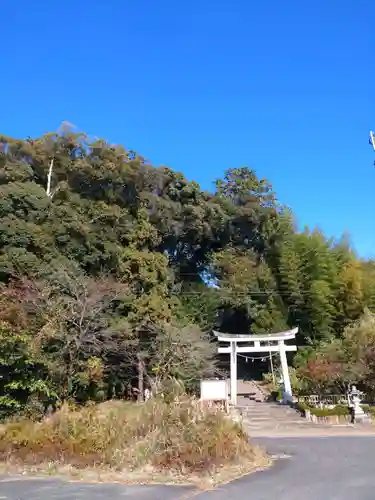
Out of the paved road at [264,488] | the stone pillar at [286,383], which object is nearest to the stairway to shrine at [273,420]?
the stone pillar at [286,383]

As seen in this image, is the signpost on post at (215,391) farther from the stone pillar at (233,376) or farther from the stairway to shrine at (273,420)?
the stone pillar at (233,376)

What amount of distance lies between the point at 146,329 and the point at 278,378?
10.5m

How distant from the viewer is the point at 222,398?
49.3 feet

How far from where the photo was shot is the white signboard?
14977 mm

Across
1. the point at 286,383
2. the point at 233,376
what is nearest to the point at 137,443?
the point at 233,376

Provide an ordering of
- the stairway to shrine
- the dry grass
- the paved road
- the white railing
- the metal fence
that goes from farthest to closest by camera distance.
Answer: the white railing → the metal fence → the stairway to shrine → the dry grass → the paved road

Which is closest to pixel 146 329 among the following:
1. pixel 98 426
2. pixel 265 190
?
pixel 98 426

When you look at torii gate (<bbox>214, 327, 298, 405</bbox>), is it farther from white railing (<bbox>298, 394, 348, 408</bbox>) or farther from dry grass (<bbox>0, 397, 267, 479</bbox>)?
dry grass (<bbox>0, 397, 267, 479</bbox>)

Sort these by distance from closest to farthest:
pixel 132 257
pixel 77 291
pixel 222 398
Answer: pixel 222 398
pixel 77 291
pixel 132 257

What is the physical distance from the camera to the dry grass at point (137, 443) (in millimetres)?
7266

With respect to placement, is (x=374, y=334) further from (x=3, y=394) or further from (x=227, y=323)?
(x=3, y=394)

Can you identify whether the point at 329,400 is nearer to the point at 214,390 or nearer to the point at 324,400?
the point at 324,400

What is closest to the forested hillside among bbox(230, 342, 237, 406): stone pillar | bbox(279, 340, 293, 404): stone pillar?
bbox(230, 342, 237, 406): stone pillar

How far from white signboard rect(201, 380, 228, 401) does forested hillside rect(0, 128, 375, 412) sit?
12.3 feet
